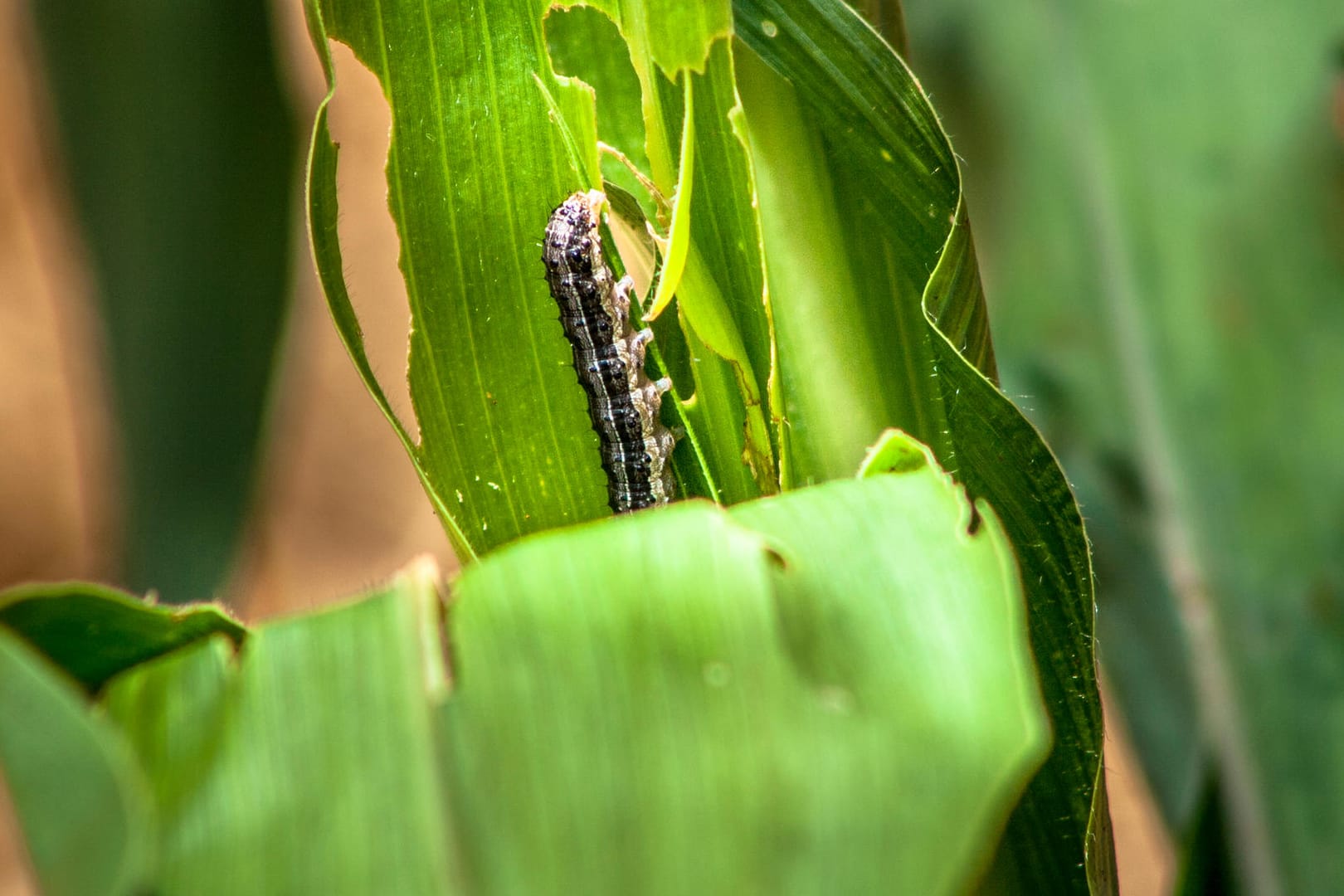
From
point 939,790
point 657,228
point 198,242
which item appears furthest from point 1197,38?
point 198,242

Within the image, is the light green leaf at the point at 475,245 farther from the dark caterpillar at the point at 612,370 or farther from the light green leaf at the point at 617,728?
the light green leaf at the point at 617,728

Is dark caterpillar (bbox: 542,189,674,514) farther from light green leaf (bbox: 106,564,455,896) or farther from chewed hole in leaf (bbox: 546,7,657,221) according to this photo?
light green leaf (bbox: 106,564,455,896)

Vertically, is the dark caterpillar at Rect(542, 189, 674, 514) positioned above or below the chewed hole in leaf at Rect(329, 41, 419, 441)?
below

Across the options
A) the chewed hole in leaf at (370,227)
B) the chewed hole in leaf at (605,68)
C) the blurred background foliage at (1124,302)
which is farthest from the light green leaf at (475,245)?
the chewed hole in leaf at (370,227)

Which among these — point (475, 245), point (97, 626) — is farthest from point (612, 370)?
point (97, 626)

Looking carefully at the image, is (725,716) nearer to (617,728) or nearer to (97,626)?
(617,728)

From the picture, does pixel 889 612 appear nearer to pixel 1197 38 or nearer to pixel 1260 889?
pixel 1260 889

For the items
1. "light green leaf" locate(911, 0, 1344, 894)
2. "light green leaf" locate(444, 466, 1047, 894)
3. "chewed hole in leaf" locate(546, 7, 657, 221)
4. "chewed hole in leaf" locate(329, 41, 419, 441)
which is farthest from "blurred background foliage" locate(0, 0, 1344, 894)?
"chewed hole in leaf" locate(329, 41, 419, 441)
